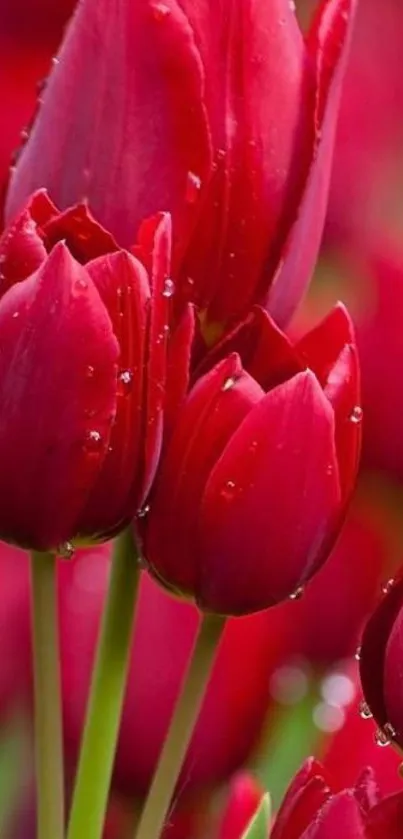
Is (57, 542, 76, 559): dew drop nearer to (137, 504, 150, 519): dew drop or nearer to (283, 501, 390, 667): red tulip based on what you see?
(137, 504, 150, 519): dew drop

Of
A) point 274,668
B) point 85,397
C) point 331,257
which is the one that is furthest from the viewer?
point 331,257

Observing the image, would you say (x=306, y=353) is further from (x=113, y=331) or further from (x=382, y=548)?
(x=382, y=548)

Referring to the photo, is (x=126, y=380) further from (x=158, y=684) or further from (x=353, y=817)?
(x=158, y=684)

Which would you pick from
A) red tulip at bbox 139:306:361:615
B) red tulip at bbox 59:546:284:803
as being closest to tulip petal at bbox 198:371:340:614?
red tulip at bbox 139:306:361:615

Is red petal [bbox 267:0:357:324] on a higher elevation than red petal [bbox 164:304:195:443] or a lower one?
higher

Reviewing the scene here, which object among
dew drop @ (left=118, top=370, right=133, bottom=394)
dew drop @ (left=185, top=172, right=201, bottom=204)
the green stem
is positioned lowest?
the green stem

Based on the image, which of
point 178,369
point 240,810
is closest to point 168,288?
point 178,369

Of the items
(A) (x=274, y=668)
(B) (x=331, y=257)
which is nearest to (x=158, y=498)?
(A) (x=274, y=668)
